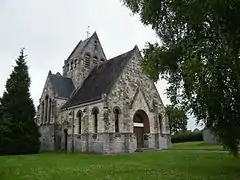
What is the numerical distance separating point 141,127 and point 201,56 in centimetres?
2008

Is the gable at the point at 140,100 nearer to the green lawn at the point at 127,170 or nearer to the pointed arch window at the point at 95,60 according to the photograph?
the pointed arch window at the point at 95,60

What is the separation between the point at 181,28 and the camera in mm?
11969

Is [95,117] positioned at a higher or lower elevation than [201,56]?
lower

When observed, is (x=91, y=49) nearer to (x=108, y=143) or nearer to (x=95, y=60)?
(x=95, y=60)

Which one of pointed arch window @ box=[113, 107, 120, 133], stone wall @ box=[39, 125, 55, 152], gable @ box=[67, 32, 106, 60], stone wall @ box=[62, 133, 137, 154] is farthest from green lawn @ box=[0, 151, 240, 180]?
gable @ box=[67, 32, 106, 60]

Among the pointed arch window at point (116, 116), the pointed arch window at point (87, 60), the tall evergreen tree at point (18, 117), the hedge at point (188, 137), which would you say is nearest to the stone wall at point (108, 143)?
the pointed arch window at point (116, 116)

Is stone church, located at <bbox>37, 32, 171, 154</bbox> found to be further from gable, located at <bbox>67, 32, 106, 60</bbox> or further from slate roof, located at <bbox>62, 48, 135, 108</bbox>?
gable, located at <bbox>67, 32, 106, 60</bbox>

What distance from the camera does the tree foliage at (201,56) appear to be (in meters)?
9.75

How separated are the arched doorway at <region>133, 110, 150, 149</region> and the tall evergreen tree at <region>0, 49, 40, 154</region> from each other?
10.8 m

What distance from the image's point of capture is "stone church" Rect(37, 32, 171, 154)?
26562 millimetres

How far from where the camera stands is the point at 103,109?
26.2 meters

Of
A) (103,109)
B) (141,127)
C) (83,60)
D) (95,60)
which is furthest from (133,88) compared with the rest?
(95,60)

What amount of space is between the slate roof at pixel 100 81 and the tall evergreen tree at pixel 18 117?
205 inches

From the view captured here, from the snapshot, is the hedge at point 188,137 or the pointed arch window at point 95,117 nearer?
the pointed arch window at point 95,117
